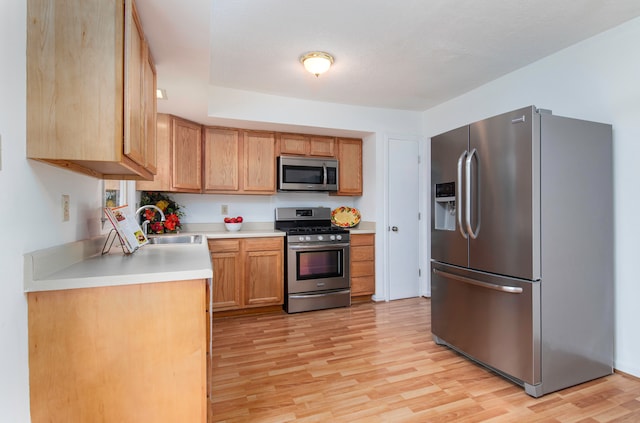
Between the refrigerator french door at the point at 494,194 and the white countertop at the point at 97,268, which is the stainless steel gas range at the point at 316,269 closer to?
the refrigerator french door at the point at 494,194

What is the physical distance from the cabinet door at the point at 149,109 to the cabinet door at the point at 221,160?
1.52 m

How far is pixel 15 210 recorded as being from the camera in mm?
1150

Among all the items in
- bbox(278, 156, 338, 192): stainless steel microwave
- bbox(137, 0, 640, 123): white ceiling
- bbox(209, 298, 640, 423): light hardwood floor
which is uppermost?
bbox(137, 0, 640, 123): white ceiling

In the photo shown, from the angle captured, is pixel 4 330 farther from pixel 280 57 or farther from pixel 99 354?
pixel 280 57

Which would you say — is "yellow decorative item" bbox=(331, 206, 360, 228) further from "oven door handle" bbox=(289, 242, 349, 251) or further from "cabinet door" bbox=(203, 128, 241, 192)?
"cabinet door" bbox=(203, 128, 241, 192)

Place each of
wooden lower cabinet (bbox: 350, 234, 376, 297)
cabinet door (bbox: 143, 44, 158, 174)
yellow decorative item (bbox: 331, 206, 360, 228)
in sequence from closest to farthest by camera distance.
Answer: cabinet door (bbox: 143, 44, 158, 174) → wooden lower cabinet (bbox: 350, 234, 376, 297) → yellow decorative item (bbox: 331, 206, 360, 228)

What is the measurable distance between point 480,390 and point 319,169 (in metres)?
2.77

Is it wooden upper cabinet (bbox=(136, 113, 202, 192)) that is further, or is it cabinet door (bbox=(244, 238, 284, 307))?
cabinet door (bbox=(244, 238, 284, 307))

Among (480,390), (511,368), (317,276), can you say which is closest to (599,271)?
(511,368)

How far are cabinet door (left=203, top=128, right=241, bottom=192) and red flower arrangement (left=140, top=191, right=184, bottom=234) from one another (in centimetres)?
42

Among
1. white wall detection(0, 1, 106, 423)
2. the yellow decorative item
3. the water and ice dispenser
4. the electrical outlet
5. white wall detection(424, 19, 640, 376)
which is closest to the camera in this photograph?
white wall detection(0, 1, 106, 423)

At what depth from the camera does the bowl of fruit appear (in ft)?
12.4

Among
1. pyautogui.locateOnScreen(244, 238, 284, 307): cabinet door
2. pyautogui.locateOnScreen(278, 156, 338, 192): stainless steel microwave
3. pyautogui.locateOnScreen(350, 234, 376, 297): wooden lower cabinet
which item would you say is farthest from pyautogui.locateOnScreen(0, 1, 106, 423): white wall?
pyautogui.locateOnScreen(350, 234, 376, 297): wooden lower cabinet

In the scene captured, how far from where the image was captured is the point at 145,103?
1.78 metres
